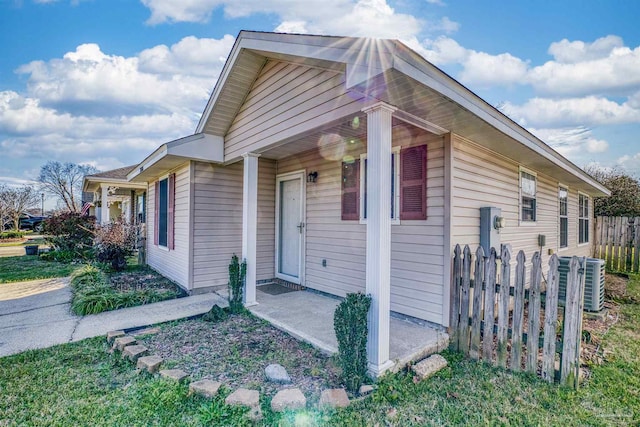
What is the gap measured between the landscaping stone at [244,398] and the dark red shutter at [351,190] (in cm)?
302

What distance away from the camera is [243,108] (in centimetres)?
512

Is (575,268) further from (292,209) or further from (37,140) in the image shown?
(37,140)

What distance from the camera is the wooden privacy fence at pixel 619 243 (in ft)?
30.7

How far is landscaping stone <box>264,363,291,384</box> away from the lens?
271 cm

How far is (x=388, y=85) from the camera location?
8.09ft

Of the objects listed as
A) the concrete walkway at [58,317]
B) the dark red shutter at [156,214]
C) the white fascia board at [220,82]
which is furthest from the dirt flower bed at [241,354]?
the dark red shutter at [156,214]

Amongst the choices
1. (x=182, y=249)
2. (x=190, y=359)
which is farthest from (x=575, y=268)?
(x=182, y=249)

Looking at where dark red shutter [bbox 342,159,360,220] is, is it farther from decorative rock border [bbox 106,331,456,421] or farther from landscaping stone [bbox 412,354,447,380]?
decorative rock border [bbox 106,331,456,421]

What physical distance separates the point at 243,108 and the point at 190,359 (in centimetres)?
388

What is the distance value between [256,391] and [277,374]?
337 millimetres

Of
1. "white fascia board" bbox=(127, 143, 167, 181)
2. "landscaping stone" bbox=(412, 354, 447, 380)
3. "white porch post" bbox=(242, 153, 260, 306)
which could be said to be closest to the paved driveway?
"white porch post" bbox=(242, 153, 260, 306)

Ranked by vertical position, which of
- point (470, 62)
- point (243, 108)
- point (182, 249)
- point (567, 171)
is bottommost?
point (182, 249)

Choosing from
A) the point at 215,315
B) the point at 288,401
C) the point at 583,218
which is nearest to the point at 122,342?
the point at 215,315

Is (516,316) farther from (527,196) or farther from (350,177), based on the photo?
(527,196)
